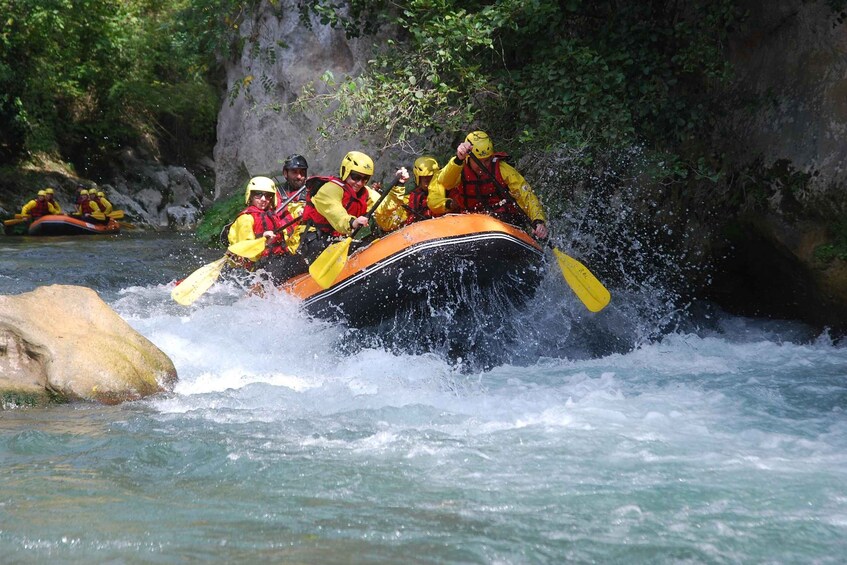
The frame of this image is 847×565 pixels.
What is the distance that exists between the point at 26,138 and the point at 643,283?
15269 mm

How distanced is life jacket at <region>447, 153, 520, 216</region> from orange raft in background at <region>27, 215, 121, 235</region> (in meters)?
10.3

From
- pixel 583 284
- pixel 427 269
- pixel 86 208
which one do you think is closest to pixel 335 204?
pixel 427 269

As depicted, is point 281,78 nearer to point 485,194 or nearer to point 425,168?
point 425,168

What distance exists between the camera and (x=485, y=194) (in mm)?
→ 7531

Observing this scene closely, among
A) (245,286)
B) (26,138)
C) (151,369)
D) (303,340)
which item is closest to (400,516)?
(151,369)

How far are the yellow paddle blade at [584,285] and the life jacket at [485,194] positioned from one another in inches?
28.1

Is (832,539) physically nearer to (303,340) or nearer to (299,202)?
(303,340)

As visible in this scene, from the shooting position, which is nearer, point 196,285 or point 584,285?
point 584,285

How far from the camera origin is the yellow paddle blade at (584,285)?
6.91 metres

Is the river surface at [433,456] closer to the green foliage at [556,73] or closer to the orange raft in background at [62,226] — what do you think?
the green foliage at [556,73]

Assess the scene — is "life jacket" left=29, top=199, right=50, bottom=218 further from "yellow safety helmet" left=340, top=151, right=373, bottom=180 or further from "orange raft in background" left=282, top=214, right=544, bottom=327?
"orange raft in background" left=282, top=214, right=544, bottom=327

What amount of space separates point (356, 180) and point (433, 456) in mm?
3621

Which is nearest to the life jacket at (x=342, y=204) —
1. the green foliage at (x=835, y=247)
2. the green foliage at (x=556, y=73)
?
the green foliage at (x=556, y=73)

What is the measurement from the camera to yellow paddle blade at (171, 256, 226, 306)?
7.23 meters
